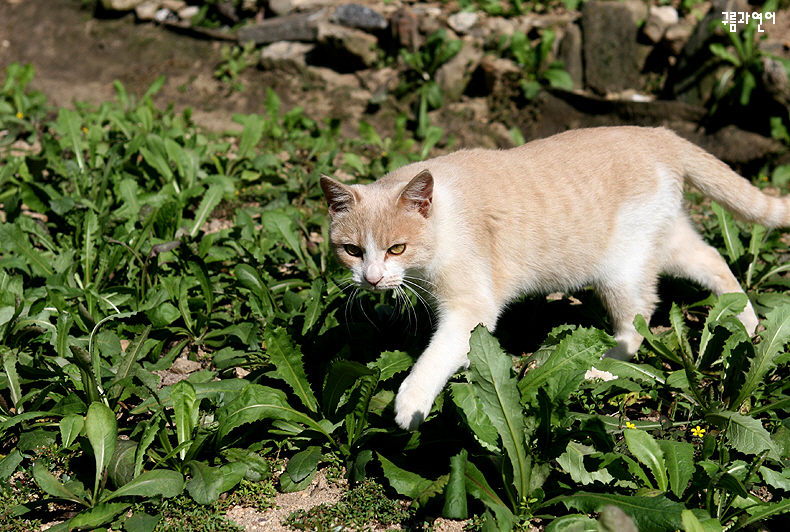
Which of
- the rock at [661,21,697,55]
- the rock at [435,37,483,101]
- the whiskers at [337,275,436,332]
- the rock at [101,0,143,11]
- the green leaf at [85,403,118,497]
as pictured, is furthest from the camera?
the rock at [101,0,143,11]

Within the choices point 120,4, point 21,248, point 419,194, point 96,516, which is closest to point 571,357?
point 419,194

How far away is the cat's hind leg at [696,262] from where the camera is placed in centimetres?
394

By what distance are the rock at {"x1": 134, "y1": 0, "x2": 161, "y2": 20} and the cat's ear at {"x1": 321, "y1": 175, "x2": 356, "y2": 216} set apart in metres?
8.35

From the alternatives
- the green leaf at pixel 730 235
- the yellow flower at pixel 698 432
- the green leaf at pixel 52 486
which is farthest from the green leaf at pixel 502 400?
the green leaf at pixel 730 235

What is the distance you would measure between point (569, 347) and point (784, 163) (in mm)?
4205

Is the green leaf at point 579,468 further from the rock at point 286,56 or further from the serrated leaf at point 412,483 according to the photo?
the rock at point 286,56

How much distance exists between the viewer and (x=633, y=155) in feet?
12.1

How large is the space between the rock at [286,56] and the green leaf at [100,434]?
623cm

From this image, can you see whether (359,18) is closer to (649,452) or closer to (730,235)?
(730,235)

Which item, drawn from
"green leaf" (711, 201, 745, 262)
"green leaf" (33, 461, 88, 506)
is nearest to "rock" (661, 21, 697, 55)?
"green leaf" (711, 201, 745, 262)

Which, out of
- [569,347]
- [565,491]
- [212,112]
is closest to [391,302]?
[569,347]

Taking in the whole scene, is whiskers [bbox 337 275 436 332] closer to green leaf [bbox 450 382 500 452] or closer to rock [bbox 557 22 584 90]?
green leaf [bbox 450 382 500 452]

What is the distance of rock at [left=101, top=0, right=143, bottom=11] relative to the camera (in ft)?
32.8

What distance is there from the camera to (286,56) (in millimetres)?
8344
